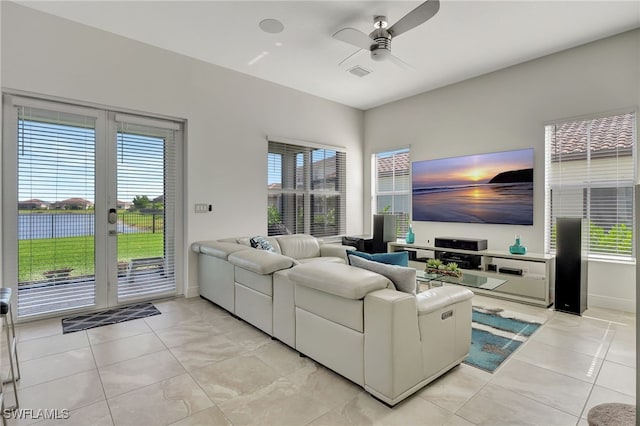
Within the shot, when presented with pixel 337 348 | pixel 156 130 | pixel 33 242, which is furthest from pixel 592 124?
pixel 33 242

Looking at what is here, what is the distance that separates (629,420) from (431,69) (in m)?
4.38

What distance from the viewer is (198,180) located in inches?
165

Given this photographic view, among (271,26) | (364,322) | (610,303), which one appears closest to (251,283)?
(364,322)

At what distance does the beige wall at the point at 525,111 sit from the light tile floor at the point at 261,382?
142 cm

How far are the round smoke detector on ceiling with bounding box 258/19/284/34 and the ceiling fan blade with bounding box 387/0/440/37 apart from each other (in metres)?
1.13

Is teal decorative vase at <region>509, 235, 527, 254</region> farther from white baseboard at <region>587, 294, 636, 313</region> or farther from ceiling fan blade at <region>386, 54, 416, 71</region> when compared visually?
ceiling fan blade at <region>386, 54, 416, 71</region>

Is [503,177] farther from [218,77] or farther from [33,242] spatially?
[33,242]

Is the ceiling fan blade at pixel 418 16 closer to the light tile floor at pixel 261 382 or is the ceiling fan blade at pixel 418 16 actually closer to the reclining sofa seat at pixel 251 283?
the reclining sofa seat at pixel 251 283

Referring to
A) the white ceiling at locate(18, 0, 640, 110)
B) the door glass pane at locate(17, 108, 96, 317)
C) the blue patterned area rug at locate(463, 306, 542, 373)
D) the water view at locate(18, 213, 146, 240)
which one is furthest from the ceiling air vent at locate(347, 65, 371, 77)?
the water view at locate(18, 213, 146, 240)

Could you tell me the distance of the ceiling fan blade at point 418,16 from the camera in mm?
2489

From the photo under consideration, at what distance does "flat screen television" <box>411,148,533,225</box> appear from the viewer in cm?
431

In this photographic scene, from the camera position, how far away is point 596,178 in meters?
3.76

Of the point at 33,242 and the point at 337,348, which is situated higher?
the point at 33,242

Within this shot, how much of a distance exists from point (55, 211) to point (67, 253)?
454 millimetres
